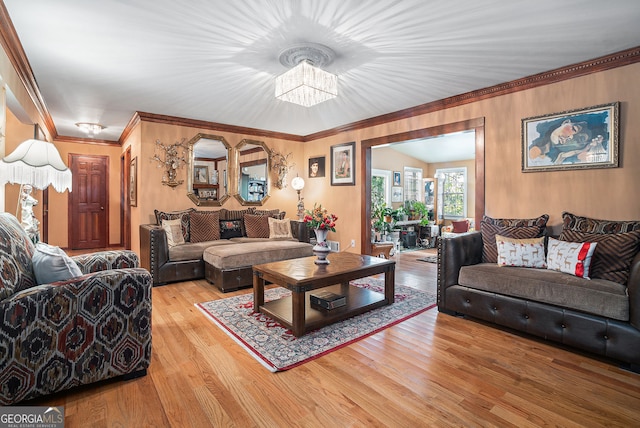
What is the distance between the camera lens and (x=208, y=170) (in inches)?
220

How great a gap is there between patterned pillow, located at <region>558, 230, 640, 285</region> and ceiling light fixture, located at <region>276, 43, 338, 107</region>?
2.70 meters

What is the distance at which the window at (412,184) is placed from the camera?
29.3ft

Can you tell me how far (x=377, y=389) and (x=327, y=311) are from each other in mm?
1040

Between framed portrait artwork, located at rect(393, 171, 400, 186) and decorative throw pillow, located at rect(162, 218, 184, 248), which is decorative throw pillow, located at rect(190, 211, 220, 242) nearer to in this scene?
decorative throw pillow, located at rect(162, 218, 184, 248)

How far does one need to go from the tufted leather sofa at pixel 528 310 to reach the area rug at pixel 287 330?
438 millimetres

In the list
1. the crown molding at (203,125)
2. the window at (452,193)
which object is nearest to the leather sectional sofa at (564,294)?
the crown molding at (203,125)

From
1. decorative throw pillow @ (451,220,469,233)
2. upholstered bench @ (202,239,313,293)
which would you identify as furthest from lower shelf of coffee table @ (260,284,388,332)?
Answer: decorative throw pillow @ (451,220,469,233)

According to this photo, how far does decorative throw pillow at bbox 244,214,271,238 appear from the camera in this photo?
5.30m

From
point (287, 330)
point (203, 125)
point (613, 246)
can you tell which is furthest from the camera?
point (203, 125)

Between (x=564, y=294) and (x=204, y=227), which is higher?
(x=204, y=227)

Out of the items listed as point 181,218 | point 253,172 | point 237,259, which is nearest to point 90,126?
point 181,218

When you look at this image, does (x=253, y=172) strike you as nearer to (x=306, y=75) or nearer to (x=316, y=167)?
(x=316, y=167)

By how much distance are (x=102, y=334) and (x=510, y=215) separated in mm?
4082

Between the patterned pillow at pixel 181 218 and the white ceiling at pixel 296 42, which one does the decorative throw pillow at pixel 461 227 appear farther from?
the patterned pillow at pixel 181 218
